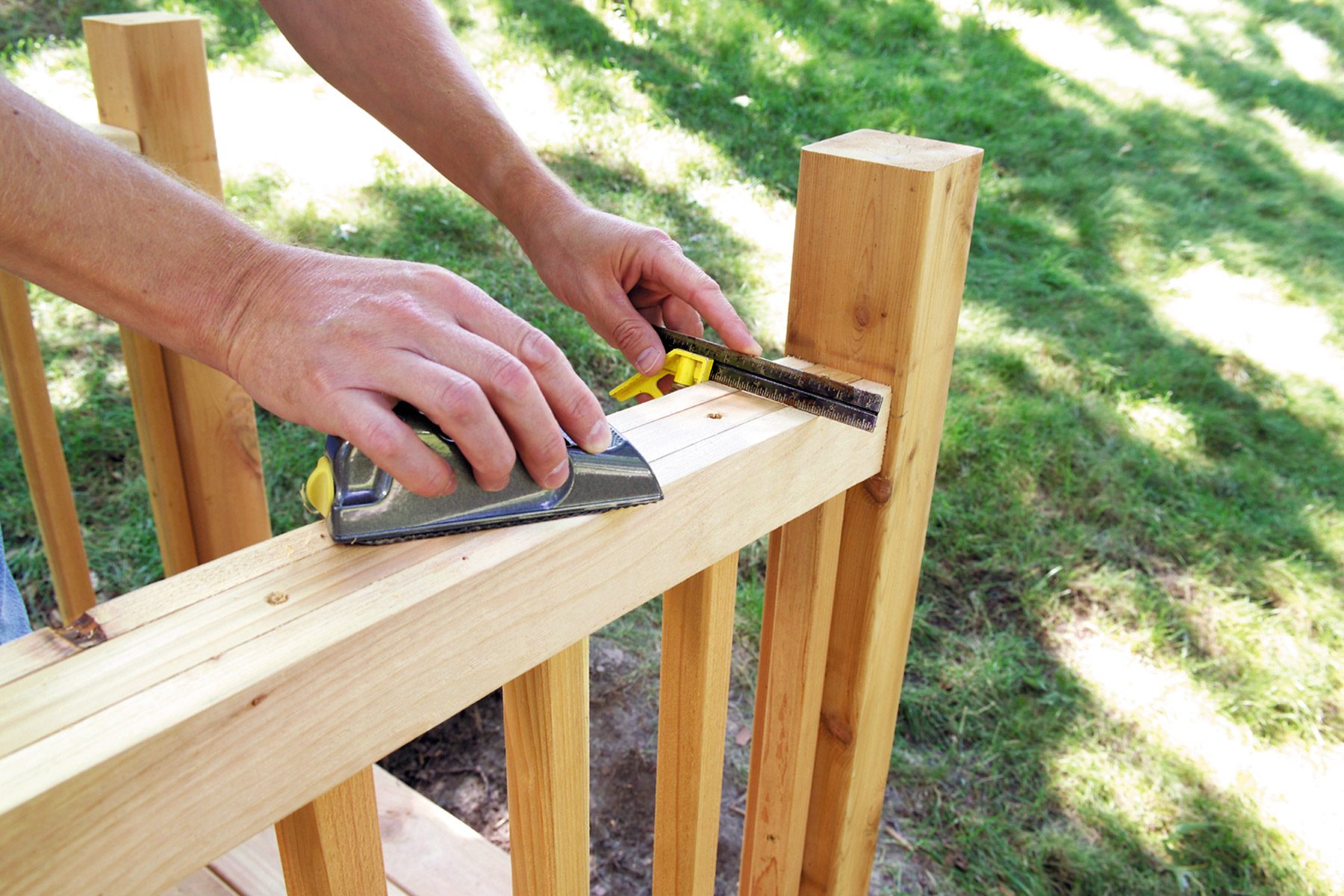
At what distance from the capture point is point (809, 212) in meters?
1.24

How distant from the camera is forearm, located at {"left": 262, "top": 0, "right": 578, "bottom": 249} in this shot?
144 centimetres

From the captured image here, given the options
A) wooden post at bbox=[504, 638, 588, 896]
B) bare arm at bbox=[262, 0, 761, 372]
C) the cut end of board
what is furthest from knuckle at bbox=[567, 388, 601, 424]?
the cut end of board

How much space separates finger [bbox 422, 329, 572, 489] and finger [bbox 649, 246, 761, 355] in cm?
41

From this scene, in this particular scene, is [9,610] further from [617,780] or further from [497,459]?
[617,780]

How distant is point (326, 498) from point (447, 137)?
0.82 m

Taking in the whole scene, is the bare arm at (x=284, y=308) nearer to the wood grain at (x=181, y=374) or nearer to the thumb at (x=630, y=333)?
the thumb at (x=630, y=333)

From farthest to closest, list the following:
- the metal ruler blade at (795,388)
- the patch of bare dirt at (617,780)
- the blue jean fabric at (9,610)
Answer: the patch of bare dirt at (617,780), the blue jean fabric at (9,610), the metal ruler blade at (795,388)

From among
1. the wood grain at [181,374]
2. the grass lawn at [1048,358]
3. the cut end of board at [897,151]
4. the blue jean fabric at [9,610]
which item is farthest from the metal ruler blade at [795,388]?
the grass lawn at [1048,358]

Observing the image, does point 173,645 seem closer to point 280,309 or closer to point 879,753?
point 280,309

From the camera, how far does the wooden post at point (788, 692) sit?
133cm

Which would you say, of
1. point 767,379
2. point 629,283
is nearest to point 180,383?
point 629,283

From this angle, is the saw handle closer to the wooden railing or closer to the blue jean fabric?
the wooden railing

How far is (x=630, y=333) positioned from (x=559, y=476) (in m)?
0.44

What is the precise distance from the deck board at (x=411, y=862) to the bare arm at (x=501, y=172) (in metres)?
1.11
